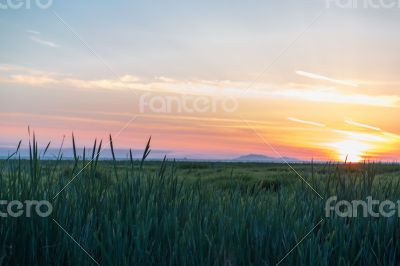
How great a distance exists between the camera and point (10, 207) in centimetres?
341

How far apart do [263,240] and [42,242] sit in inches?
55.4

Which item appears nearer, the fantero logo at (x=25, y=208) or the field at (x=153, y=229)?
the field at (x=153, y=229)

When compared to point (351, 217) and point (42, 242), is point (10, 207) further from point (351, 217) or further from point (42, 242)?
point (351, 217)

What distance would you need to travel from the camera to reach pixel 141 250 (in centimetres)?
292

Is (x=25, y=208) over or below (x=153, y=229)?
over

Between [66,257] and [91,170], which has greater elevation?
[91,170]

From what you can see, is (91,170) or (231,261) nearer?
(231,261)

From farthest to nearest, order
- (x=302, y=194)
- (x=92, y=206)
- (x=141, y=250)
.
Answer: (x=302, y=194) → (x=92, y=206) → (x=141, y=250)

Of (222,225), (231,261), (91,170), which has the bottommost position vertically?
(231,261)

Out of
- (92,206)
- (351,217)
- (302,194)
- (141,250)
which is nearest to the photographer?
(141,250)

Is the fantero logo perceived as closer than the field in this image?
No

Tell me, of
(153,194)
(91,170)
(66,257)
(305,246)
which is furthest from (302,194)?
(66,257)

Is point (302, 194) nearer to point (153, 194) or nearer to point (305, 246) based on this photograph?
point (305, 246)

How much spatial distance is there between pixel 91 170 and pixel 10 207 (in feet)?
2.07
